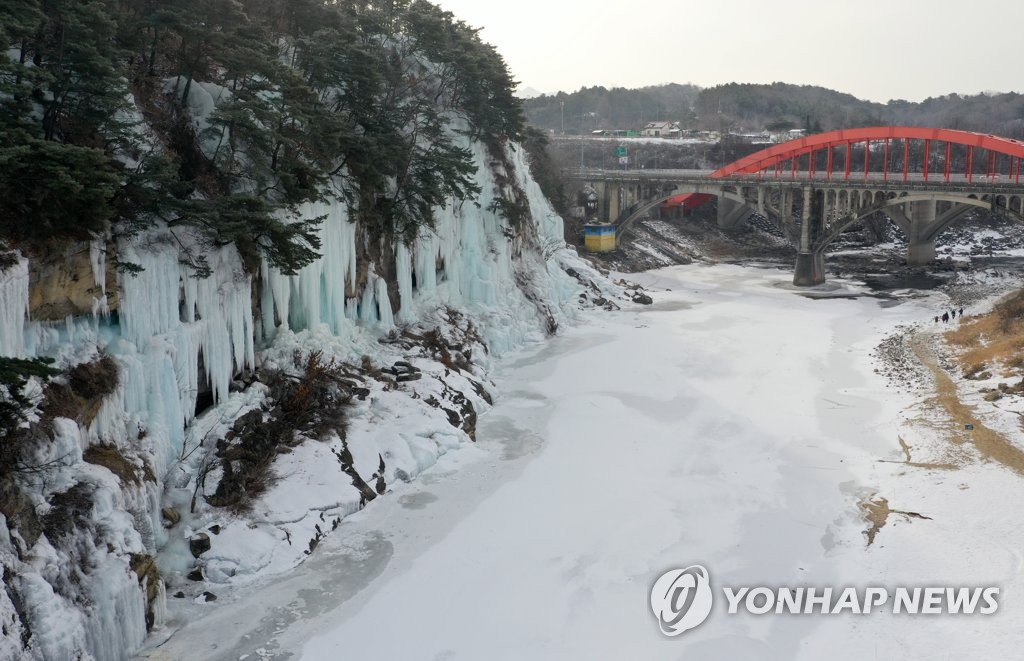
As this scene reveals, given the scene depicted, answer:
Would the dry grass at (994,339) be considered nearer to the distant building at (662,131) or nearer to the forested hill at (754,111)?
the distant building at (662,131)

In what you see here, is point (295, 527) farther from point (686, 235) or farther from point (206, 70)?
point (686, 235)

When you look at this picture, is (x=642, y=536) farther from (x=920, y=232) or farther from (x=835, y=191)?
(x=920, y=232)

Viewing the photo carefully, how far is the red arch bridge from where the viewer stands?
49812 mm

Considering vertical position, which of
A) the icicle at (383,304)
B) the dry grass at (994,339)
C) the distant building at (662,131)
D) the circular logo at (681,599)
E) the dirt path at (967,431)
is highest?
the distant building at (662,131)

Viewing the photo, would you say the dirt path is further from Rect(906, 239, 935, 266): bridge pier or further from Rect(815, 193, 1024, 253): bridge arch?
Rect(906, 239, 935, 266): bridge pier

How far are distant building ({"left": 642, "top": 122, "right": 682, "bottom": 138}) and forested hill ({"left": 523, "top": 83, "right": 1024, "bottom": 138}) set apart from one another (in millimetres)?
7311

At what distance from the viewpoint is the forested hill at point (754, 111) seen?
123 meters

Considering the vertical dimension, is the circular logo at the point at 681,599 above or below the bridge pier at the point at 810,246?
below

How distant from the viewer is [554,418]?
86.5 ft

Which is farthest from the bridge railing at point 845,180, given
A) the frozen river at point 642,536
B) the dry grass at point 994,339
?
the frozen river at point 642,536

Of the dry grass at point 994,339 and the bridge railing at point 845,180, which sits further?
the bridge railing at point 845,180

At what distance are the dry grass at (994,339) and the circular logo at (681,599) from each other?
18764 millimetres

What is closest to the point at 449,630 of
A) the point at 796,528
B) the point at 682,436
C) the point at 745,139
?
the point at 796,528

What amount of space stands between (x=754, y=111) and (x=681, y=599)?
136 m
